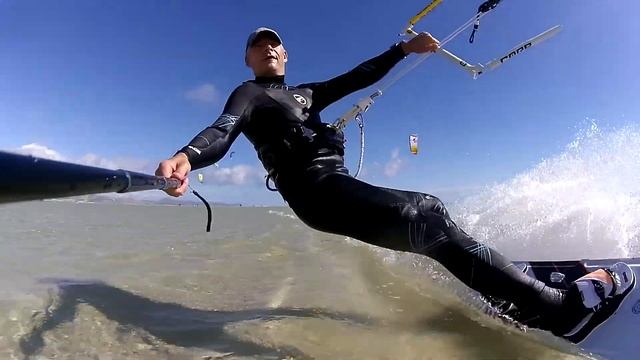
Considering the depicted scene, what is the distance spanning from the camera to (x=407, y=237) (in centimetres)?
288

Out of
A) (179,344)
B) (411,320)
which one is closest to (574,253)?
(411,320)

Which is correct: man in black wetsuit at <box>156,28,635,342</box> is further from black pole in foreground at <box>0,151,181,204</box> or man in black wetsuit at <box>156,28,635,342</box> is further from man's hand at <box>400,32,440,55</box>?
man's hand at <box>400,32,440,55</box>

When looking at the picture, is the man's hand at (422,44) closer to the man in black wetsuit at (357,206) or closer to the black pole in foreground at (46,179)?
the man in black wetsuit at (357,206)

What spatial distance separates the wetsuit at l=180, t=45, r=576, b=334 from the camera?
2.69m

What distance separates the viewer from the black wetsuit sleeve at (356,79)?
3.94 metres

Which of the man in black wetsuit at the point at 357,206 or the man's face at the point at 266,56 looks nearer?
the man in black wetsuit at the point at 357,206

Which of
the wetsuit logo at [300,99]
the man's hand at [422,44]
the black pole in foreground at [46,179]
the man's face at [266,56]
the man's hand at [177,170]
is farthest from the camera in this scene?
the man's hand at [422,44]

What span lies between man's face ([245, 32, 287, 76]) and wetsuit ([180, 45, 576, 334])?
13 cm

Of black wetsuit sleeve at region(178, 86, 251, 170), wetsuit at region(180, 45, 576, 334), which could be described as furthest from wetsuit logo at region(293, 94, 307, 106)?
black wetsuit sleeve at region(178, 86, 251, 170)

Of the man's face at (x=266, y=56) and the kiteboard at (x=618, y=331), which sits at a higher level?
the man's face at (x=266, y=56)

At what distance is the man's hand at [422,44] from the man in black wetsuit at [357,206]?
1154 mm

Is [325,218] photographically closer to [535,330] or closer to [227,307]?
[227,307]

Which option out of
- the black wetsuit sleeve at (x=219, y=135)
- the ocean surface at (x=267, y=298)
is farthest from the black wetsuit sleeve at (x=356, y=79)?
the ocean surface at (x=267, y=298)

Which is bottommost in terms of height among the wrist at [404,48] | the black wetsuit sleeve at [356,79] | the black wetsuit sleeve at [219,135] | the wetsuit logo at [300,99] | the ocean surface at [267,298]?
the ocean surface at [267,298]
